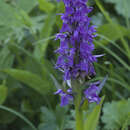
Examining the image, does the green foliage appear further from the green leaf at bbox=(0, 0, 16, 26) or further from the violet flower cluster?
the green leaf at bbox=(0, 0, 16, 26)

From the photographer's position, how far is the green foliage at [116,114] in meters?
2.16

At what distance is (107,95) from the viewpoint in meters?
2.64

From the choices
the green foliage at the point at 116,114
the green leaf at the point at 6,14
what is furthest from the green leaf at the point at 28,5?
the green foliage at the point at 116,114

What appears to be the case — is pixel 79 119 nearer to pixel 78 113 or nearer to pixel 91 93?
pixel 78 113

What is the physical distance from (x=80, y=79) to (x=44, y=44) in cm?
150

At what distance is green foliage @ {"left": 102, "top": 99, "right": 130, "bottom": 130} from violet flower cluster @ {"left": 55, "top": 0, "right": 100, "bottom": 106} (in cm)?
64

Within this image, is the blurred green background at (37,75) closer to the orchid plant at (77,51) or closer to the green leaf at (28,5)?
the green leaf at (28,5)

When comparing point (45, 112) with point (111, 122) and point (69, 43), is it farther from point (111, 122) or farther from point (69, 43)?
point (69, 43)

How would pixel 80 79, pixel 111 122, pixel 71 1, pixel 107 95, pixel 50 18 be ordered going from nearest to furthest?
pixel 71 1 < pixel 80 79 < pixel 111 122 < pixel 107 95 < pixel 50 18

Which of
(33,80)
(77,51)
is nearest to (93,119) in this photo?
(77,51)

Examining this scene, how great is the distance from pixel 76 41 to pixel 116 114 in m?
0.99

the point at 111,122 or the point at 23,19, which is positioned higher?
the point at 23,19

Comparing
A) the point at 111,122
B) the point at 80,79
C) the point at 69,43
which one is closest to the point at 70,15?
the point at 69,43

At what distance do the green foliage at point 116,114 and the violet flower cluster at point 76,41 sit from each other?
2.10 ft
